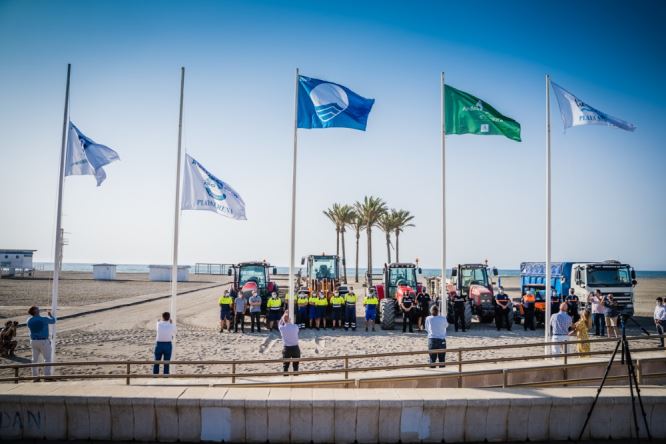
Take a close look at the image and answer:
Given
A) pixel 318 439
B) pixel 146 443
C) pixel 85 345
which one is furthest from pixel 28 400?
pixel 85 345

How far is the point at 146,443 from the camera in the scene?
6.02 m

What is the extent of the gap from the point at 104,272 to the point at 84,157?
48.2 m

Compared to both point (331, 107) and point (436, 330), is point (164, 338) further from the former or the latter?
point (331, 107)

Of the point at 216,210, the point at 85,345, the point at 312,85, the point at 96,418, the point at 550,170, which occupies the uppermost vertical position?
the point at 312,85

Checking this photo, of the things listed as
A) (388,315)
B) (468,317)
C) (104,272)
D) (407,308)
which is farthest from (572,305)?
(104,272)

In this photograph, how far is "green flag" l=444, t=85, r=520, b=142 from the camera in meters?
12.3

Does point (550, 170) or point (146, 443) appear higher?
point (550, 170)

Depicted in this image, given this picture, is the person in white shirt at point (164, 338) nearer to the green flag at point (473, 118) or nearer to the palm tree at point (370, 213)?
the green flag at point (473, 118)

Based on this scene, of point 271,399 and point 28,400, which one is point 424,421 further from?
point 28,400

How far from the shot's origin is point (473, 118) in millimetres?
12430

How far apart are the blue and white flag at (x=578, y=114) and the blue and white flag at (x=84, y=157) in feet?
40.8

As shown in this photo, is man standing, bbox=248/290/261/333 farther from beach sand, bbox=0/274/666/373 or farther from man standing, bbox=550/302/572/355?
man standing, bbox=550/302/572/355

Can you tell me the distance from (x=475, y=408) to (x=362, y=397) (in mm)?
1526

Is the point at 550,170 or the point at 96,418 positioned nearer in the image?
the point at 96,418
